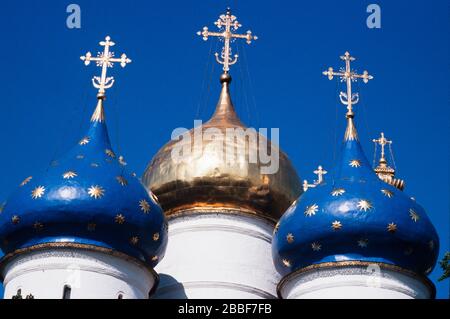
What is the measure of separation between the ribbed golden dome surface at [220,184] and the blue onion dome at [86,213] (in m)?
2.18

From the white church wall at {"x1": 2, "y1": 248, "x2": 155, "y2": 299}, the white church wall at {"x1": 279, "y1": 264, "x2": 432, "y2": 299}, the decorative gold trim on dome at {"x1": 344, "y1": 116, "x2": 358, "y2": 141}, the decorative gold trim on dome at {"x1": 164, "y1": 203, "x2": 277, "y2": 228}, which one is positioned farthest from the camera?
the decorative gold trim on dome at {"x1": 164, "y1": 203, "x2": 277, "y2": 228}

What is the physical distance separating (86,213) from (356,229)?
3.05m

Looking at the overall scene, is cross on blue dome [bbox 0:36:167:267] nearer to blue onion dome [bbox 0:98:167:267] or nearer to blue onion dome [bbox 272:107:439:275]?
blue onion dome [bbox 0:98:167:267]

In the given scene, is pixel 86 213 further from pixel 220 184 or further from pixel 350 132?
pixel 350 132

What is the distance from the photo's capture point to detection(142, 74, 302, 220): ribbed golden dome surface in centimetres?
1627

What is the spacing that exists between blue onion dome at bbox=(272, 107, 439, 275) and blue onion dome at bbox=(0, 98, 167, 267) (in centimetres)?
157

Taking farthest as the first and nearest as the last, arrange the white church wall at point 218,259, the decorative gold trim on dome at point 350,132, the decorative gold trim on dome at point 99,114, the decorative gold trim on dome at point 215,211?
the decorative gold trim on dome at point 215,211
the white church wall at point 218,259
the decorative gold trim on dome at point 350,132
the decorative gold trim on dome at point 99,114

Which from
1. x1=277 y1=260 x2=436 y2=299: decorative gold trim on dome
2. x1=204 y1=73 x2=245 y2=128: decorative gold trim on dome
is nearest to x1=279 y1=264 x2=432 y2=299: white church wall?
x1=277 y1=260 x2=436 y2=299: decorative gold trim on dome

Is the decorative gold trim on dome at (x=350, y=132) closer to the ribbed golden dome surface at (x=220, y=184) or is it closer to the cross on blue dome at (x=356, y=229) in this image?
the cross on blue dome at (x=356, y=229)

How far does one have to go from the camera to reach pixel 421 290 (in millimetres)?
13742

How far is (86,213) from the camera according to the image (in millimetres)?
13328

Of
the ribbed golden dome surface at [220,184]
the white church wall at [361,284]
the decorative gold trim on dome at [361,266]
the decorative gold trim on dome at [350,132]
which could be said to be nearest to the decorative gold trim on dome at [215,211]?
the ribbed golden dome surface at [220,184]

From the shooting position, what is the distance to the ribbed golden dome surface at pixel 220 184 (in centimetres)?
1627
